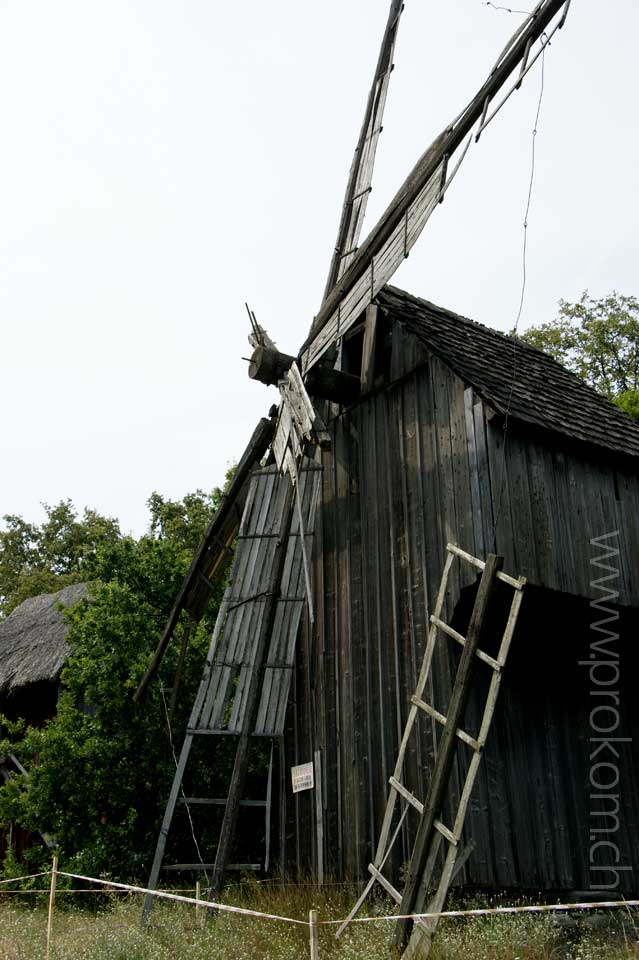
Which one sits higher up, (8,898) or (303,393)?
(303,393)

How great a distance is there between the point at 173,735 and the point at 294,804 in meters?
2.73

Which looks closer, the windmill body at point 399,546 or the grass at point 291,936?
the grass at point 291,936

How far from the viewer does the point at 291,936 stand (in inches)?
318

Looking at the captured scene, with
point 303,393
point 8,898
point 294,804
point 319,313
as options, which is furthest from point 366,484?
point 8,898

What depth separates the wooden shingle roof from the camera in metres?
9.91

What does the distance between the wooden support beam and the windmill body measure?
27 mm

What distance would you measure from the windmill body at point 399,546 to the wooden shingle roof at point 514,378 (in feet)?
0.16

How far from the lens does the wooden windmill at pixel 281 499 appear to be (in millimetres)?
9688

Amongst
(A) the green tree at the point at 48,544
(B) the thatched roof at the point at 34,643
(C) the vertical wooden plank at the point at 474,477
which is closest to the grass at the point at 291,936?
(C) the vertical wooden plank at the point at 474,477

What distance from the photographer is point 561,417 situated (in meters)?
10.4

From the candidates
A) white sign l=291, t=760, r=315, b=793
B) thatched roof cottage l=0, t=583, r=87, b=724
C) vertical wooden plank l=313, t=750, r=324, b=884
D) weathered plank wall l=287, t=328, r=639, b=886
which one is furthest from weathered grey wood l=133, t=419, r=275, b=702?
thatched roof cottage l=0, t=583, r=87, b=724

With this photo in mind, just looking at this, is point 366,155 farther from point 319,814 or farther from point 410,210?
point 319,814

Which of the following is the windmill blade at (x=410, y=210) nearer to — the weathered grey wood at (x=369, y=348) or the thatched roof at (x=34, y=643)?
the weathered grey wood at (x=369, y=348)

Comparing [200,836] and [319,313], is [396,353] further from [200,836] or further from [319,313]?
[200,836]
